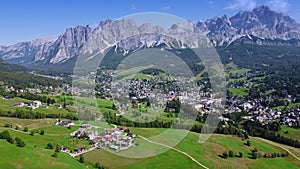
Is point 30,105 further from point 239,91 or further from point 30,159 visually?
point 239,91

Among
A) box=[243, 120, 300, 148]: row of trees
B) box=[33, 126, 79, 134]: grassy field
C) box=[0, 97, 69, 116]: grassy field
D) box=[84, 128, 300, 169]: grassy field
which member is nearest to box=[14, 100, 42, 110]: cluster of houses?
box=[0, 97, 69, 116]: grassy field

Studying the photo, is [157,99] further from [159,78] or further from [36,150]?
[36,150]

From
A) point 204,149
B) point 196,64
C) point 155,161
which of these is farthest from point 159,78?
point 155,161

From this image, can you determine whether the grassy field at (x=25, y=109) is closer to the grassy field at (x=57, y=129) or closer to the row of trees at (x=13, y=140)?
the grassy field at (x=57, y=129)

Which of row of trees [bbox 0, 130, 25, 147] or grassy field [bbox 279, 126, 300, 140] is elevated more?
row of trees [bbox 0, 130, 25, 147]

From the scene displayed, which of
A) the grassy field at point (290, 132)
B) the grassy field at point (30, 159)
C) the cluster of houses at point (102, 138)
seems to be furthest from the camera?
the grassy field at point (290, 132)

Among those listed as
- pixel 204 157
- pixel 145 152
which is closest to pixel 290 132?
pixel 204 157

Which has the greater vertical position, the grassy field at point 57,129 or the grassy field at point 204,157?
the grassy field at point 57,129

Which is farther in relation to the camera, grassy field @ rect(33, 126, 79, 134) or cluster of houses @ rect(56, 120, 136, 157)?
grassy field @ rect(33, 126, 79, 134)

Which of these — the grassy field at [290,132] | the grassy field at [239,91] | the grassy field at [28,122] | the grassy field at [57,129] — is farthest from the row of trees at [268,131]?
the grassy field at [28,122]

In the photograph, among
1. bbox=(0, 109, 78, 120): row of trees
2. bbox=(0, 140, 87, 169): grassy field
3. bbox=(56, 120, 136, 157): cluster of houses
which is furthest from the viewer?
bbox=(0, 109, 78, 120): row of trees

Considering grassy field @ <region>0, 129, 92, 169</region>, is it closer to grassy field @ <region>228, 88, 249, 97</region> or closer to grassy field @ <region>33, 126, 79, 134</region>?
grassy field @ <region>33, 126, 79, 134</region>

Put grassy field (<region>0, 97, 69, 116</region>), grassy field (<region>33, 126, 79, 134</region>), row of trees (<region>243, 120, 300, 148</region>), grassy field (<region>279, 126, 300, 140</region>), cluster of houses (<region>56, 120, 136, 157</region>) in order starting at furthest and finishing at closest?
grassy field (<region>0, 97, 69, 116</region>), grassy field (<region>279, 126, 300, 140</region>), row of trees (<region>243, 120, 300, 148</region>), grassy field (<region>33, 126, 79, 134</region>), cluster of houses (<region>56, 120, 136, 157</region>)
